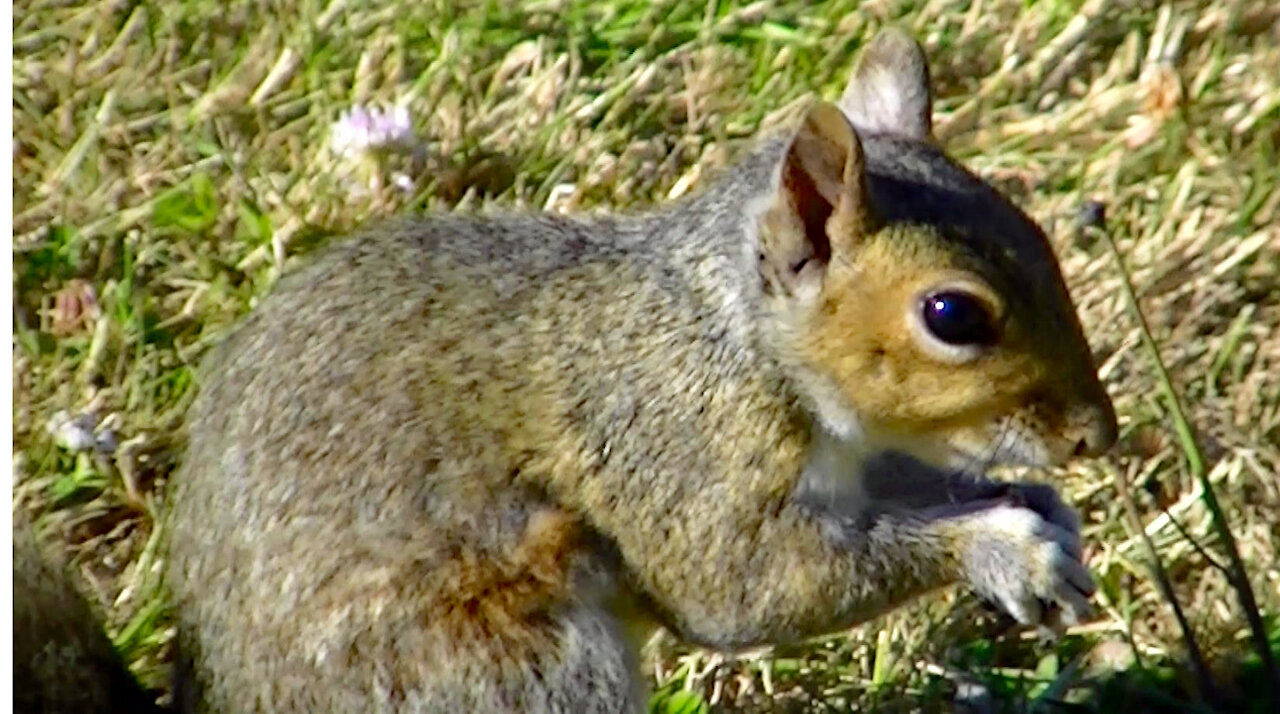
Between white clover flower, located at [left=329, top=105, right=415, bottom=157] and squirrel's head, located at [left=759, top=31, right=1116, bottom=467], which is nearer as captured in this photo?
squirrel's head, located at [left=759, top=31, right=1116, bottom=467]

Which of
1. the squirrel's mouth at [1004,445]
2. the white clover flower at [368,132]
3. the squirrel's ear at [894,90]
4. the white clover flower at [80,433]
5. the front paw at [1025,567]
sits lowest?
the white clover flower at [80,433]

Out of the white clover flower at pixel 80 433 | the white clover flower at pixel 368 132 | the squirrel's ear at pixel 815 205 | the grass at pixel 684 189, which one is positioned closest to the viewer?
the squirrel's ear at pixel 815 205

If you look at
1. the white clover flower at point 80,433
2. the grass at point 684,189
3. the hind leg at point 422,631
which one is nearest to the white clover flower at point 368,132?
the grass at point 684,189

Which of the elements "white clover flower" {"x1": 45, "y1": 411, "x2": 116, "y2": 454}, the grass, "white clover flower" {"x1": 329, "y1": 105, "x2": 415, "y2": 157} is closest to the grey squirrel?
the grass

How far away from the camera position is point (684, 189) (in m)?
4.03

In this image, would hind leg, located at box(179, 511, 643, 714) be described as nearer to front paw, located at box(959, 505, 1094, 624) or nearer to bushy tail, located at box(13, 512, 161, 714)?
bushy tail, located at box(13, 512, 161, 714)

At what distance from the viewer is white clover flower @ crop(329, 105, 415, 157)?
396 cm

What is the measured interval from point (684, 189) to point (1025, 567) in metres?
1.38

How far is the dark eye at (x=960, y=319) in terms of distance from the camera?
2590 millimetres

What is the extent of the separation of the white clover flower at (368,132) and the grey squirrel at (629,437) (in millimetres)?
1058

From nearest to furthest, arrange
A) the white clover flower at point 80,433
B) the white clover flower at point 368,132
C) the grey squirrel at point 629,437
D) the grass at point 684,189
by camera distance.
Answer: the grey squirrel at point 629,437, the grass at point 684,189, the white clover flower at point 80,433, the white clover flower at point 368,132

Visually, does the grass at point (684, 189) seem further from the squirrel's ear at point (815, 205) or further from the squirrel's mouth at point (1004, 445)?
the squirrel's ear at point (815, 205)

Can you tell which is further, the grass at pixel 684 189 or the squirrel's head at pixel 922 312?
the grass at pixel 684 189

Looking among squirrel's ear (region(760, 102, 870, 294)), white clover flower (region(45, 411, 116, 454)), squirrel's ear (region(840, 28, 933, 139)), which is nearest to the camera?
squirrel's ear (region(760, 102, 870, 294))
